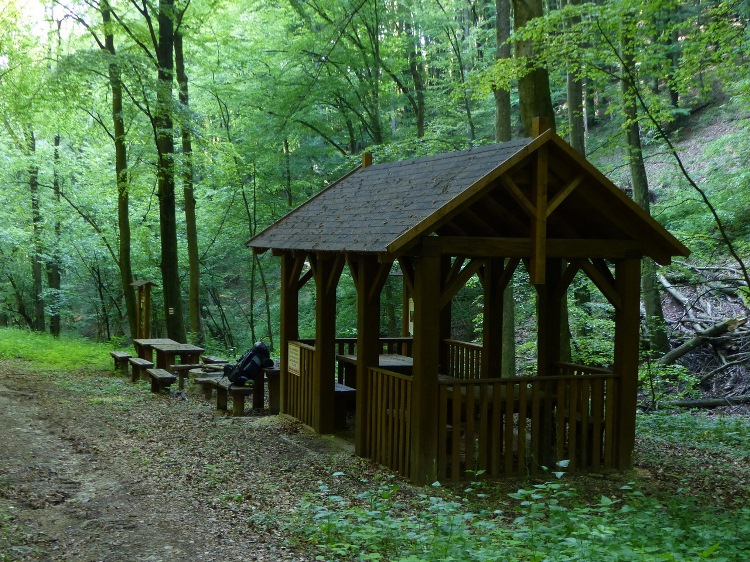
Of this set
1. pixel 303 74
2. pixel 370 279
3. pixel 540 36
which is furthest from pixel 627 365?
pixel 303 74

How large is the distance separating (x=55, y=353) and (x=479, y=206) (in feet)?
45.9

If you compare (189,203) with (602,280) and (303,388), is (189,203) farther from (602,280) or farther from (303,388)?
(602,280)

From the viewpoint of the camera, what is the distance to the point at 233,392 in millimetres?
10953

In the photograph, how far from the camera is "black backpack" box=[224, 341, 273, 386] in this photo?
11188mm

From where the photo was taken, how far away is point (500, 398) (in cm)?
779

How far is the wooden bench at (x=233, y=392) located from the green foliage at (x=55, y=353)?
559cm

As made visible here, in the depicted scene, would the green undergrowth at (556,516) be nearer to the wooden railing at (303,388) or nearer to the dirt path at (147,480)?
the dirt path at (147,480)

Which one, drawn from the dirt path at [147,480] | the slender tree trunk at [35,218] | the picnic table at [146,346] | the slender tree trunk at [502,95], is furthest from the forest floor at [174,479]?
the slender tree trunk at [35,218]

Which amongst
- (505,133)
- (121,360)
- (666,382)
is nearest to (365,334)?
(505,133)

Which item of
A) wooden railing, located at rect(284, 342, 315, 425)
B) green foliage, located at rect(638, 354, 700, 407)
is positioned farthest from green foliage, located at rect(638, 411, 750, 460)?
wooden railing, located at rect(284, 342, 315, 425)

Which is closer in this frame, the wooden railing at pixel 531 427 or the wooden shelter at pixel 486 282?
the wooden shelter at pixel 486 282

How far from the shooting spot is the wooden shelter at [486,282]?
729 cm

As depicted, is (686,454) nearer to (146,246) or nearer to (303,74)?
(303,74)

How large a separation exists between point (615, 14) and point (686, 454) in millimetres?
5560
